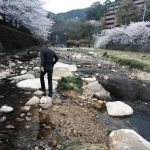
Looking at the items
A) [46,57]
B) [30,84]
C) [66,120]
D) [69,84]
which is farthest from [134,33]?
[66,120]

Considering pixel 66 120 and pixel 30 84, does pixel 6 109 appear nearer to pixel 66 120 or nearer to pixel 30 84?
pixel 66 120

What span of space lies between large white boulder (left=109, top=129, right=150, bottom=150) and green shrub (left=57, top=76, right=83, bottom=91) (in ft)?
18.0

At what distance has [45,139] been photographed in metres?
7.52

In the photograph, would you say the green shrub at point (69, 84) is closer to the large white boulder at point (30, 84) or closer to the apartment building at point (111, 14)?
the large white boulder at point (30, 84)

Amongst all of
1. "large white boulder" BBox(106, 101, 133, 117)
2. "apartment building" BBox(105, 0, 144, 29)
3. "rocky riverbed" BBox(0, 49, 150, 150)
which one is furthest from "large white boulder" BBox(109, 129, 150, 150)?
"apartment building" BBox(105, 0, 144, 29)

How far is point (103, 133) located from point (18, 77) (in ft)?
25.0

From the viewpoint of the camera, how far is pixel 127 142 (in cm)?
687

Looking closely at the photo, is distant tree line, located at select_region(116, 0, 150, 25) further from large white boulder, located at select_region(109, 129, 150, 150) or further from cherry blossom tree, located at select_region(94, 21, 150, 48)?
large white boulder, located at select_region(109, 129, 150, 150)

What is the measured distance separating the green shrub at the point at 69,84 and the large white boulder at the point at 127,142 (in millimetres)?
5490

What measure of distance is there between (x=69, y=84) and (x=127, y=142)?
21.0 ft

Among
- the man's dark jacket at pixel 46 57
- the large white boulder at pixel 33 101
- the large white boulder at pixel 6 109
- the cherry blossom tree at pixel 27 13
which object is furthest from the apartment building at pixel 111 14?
the large white boulder at pixel 6 109

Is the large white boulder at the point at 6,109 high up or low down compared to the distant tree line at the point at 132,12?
down

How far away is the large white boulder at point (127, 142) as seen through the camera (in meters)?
6.70

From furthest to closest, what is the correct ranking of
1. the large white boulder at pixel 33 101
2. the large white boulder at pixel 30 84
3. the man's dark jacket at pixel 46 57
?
the large white boulder at pixel 30 84
the man's dark jacket at pixel 46 57
the large white boulder at pixel 33 101
